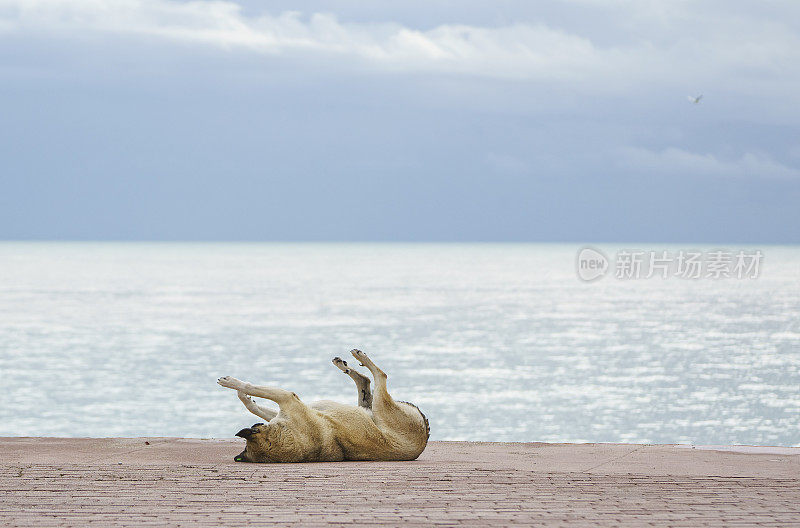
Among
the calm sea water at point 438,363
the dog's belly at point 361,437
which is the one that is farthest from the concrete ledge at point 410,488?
the calm sea water at point 438,363

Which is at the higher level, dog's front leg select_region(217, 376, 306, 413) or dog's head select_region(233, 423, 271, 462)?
dog's front leg select_region(217, 376, 306, 413)

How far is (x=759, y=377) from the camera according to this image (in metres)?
37.6

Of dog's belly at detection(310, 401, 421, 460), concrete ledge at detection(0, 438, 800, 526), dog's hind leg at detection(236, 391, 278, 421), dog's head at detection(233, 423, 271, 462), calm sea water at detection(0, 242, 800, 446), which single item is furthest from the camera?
calm sea water at detection(0, 242, 800, 446)

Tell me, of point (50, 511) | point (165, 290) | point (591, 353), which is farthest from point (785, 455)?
point (165, 290)

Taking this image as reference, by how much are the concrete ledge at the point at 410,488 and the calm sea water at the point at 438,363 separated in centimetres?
1643

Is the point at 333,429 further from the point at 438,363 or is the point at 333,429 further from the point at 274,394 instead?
the point at 438,363

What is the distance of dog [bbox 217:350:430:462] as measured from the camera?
9406 millimetres

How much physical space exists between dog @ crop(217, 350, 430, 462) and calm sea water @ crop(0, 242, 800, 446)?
54.3 ft

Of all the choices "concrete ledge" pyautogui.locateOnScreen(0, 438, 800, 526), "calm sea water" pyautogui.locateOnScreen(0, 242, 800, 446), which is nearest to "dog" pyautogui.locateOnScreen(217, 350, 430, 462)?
"concrete ledge" pyautogui.locateOnScreen(0, 438, 800, 526)

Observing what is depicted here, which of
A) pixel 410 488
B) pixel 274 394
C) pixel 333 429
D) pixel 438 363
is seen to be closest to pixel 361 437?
pixel 333 429

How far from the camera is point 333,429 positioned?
379 inches

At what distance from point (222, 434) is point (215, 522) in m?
19.5

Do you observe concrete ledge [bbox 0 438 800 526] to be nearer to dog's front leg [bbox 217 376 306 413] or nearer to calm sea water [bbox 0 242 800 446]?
dog's front leg [bbox 217 376 306 413]

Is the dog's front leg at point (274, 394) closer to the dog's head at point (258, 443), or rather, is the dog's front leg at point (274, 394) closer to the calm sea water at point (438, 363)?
the dog's head at point (258, 443)
